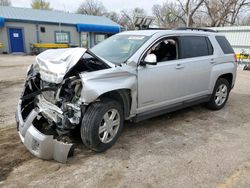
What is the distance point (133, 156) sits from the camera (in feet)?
11.6

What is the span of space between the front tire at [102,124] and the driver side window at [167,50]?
1572 millimetres

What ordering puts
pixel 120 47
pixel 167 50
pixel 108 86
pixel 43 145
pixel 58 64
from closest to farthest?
pixel 43 145, pixel 58 64, pixel 108 86, pixel 120 47, pixel 167 50

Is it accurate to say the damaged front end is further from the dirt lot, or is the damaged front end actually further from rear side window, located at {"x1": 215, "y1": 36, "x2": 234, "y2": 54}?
rear side window, located at {"x1": 215, "y1": 36, "x2": 234, "y2": 54}

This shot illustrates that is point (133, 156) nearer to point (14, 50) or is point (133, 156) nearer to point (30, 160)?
point (30, 160)

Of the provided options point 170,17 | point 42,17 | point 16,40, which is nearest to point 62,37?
point 42,17

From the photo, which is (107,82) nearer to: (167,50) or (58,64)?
(58,64)

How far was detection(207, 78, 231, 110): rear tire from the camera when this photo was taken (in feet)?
18.4

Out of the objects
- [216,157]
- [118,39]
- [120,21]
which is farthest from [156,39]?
[120,21]

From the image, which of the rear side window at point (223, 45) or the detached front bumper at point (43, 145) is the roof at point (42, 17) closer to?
the rear side window at point (223, 45)

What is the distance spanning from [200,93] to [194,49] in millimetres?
975

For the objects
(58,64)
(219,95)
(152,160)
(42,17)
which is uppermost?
(42,17)

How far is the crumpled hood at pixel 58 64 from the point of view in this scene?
3119 mm

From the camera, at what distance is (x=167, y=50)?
15.6 ft

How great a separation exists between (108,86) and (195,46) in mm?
2501
